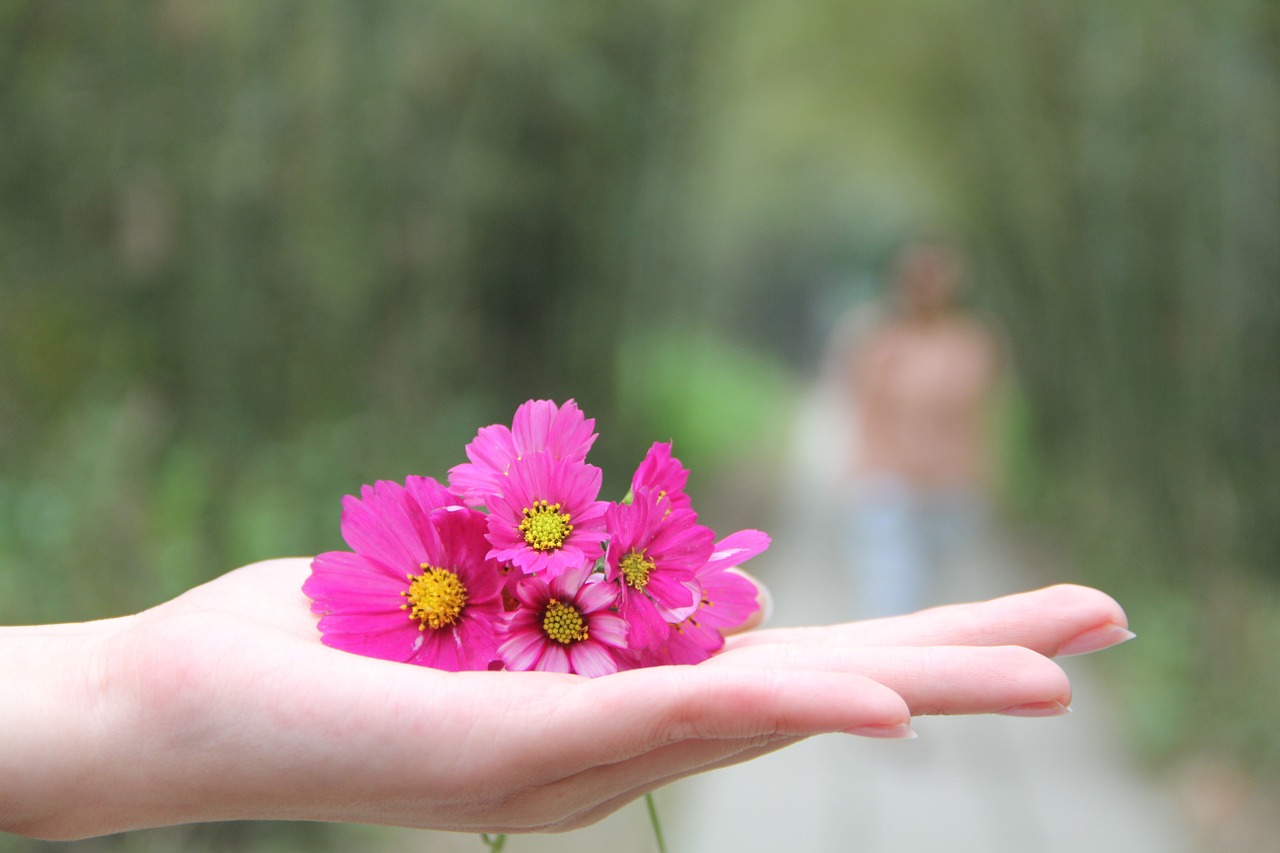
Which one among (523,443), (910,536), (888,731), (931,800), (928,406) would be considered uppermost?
(928,406)

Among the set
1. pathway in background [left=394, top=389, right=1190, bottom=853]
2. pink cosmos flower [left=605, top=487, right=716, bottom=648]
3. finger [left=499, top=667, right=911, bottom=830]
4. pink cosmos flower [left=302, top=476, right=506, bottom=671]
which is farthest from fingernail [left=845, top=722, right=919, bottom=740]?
pathway in background [left=394, top=389, right=1190, bottom=853]

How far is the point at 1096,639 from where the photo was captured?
1.08 metres

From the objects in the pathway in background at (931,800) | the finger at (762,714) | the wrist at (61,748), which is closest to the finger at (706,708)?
the finger at (762,714)

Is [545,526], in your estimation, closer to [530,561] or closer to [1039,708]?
[530,561]

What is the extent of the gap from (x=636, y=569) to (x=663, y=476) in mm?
90

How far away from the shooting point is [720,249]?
1450 cm

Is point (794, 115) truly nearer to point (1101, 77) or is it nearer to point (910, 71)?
point (910, 71)

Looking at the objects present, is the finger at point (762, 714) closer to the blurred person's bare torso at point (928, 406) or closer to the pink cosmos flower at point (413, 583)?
the pink cosmos flower at point (413, 583)

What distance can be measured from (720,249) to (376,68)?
1089 centimetres

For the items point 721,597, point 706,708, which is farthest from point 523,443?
point 706,708

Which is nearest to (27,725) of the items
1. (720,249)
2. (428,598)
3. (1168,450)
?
(428,598)

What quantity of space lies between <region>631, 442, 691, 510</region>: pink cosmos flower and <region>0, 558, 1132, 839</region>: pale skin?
0.51 feet

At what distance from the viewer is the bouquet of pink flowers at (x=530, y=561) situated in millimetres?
1065

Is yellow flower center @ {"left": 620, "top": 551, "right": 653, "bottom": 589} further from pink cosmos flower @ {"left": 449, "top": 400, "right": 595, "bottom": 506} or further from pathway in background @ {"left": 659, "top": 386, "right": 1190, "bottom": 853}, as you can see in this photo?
pathway in background @ {"left": 659, "top": 386, "right": 1190, "bottom": 853}
